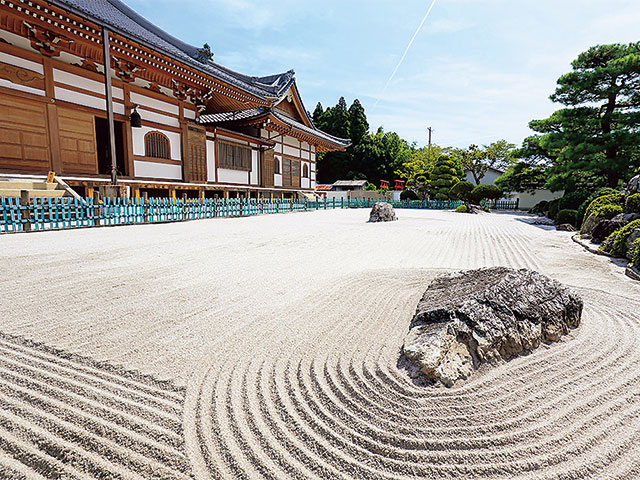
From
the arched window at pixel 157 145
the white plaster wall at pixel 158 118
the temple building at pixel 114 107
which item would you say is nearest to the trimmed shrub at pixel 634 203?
the temple building at pixel 114 107

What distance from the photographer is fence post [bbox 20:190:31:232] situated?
742 centimetres

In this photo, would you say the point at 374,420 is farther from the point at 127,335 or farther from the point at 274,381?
the point at 127,335

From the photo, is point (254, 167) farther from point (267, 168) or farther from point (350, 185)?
point (350, 185)

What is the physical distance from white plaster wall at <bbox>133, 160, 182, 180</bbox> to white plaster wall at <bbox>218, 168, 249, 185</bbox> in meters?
2.59

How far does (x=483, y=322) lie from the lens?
90.0 inches

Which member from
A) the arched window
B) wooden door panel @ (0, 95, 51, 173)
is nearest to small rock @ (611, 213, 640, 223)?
the arched window

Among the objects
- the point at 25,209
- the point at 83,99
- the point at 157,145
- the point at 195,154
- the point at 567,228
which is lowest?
the point at 567,228

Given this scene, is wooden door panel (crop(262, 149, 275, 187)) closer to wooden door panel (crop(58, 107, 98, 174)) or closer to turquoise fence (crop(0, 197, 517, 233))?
turquoise fence (crop(0, 197, 517, 233))

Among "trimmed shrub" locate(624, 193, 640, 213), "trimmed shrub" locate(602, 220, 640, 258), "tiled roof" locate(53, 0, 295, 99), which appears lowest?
"trimmed shrub" locate(602, 220, 640, 258)

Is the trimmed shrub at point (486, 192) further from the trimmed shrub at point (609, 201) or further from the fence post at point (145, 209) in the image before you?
the fence post at point (145, 209)

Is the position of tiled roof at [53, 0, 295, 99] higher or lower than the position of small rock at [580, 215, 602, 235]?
higher

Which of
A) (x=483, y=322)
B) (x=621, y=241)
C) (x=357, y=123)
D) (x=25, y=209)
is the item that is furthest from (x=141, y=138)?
(x=357, y=123)

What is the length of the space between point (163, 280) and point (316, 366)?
106 inches

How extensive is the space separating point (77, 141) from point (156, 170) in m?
2.73
